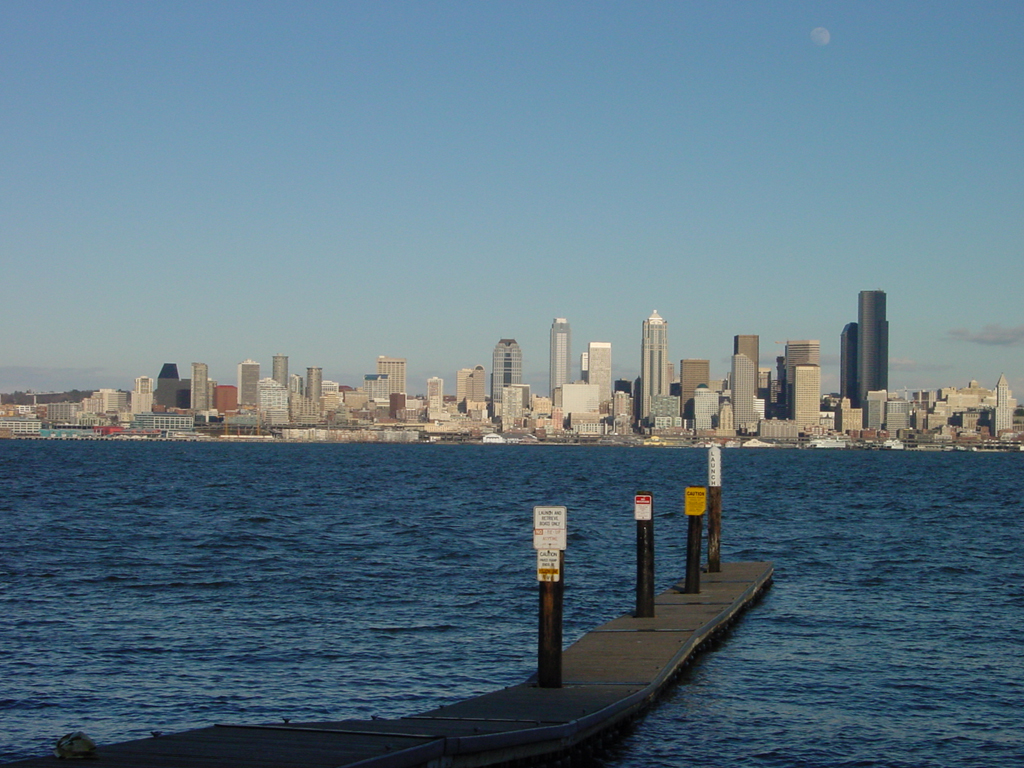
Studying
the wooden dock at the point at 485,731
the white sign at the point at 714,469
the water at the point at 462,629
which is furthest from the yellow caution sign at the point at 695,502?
the wooden dock at the point at 485,731

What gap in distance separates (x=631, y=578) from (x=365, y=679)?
12.3m

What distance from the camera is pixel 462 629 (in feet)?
68.7

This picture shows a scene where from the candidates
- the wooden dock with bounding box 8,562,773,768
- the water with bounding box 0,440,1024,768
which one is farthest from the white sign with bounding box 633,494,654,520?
the water with bounding box 0,440,1024,768

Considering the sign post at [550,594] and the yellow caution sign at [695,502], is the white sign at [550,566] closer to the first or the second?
the sign post at [550,594]

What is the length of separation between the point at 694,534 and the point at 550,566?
9203 mm

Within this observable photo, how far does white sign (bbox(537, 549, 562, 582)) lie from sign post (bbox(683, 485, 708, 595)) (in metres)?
9.05

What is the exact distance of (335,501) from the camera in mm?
58531

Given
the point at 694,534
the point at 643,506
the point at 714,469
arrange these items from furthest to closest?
the point at 714,469 → the point at 694,534 → the point at 643,506

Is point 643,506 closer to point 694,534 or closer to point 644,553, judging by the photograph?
point 644,553

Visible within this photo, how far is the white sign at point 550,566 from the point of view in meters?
14.5

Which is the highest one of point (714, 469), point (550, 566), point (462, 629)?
point (714, 469)

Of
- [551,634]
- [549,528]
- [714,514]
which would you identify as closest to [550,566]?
[549,528]

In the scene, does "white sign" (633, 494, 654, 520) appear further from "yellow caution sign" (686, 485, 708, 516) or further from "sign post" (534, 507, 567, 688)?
"sign post" (534, 507, 567, 688)

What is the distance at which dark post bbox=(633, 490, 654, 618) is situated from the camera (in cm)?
1908
